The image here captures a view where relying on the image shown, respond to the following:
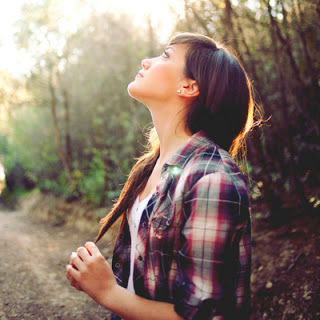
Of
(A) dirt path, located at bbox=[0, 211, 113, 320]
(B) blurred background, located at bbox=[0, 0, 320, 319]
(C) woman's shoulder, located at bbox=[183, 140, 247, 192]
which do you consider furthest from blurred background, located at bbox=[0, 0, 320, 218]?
(C) woman's shoulder, located at bbox=[183, 140, 247, 192]

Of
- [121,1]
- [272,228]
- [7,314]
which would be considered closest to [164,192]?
[7,314]

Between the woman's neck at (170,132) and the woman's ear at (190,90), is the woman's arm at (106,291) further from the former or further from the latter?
the woman's ear at (190,90)

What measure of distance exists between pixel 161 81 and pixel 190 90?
160mm

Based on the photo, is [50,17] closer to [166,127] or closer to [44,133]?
[44,133]

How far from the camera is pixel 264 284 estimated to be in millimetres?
3662

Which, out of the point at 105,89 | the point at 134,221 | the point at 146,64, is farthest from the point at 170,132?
the point at 105,89

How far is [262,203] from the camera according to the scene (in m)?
5.17

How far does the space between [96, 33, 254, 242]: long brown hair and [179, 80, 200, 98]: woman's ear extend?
0.03 metres

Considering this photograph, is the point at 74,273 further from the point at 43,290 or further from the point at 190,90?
the point at 43,290

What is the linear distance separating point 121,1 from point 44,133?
21.4ft

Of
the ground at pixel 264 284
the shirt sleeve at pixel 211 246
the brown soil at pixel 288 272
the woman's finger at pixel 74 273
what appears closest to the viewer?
the shirt sleeve at pixel 211 246

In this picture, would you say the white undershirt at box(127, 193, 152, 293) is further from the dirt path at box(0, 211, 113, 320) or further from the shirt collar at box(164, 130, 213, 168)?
the dirt path at box(0, 211, 113, 320)

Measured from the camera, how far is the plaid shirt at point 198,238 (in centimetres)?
113

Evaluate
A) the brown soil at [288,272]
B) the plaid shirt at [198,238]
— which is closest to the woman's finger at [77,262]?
the plaid shirt at [198,238]
